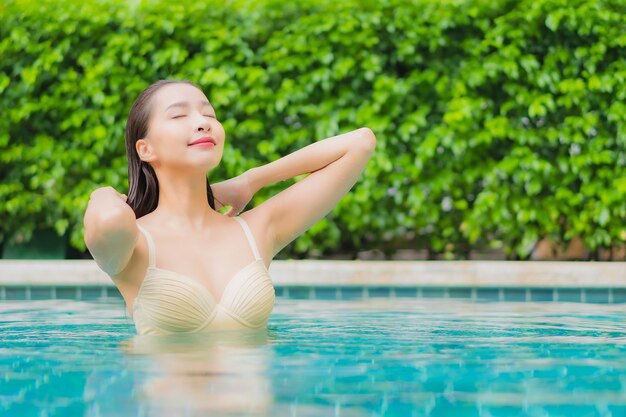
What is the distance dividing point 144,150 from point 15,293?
3633mm

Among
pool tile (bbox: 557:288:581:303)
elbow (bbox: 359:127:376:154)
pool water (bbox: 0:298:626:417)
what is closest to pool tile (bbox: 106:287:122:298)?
pool water (bbox: 0:298:626:417)

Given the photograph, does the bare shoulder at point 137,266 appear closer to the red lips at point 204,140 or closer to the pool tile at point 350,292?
the red lips at point 204,140

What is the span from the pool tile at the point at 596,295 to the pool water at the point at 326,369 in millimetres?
1584

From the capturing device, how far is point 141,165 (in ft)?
13.3

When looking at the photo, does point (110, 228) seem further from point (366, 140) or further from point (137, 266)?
point (366, 140)

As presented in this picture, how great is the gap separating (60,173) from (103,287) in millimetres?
1675

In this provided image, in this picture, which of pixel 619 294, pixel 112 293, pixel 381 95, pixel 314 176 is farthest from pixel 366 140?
pixel 381 95

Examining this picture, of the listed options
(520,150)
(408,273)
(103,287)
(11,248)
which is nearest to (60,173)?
(11,248)

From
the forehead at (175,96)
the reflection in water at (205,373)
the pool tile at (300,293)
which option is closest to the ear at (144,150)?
the forehead at (175,96)

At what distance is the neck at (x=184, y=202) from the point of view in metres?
3.96

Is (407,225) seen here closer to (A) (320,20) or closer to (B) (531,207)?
(B) (531,207)

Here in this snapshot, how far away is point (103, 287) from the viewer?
23.5 ft

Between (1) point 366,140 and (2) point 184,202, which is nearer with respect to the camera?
(2) point 184,202

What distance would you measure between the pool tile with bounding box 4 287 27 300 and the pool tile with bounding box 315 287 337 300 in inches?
76.8
